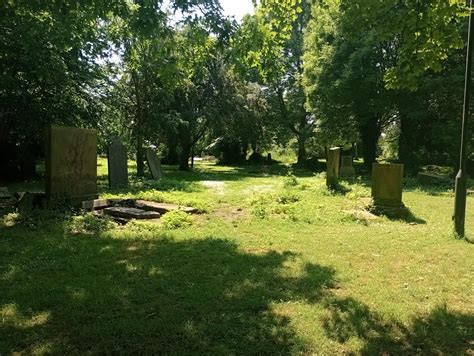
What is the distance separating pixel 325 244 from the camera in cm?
712

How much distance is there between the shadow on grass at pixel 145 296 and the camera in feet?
11.6

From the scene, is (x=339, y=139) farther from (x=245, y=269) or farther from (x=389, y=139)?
(x=245, y=269)

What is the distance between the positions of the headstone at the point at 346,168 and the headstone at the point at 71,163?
47.6ft

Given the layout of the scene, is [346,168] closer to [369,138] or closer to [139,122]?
[369,138]

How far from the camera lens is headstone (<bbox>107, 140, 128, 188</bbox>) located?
14281mm

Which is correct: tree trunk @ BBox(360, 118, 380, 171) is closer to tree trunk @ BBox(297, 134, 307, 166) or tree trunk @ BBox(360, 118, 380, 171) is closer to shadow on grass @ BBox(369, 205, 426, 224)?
tree trunk @ BBox(297, 134, 307, 166)

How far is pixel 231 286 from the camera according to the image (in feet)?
16.0

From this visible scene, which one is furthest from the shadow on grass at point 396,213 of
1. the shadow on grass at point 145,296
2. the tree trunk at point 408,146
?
the tree trunk at point 408,146

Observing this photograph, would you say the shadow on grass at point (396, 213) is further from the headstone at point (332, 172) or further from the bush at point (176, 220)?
the bush at point (176, 220)

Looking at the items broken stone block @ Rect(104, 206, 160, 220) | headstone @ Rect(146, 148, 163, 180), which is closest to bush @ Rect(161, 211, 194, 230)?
broken stone block @ Rect(104, 206, 160, 220)

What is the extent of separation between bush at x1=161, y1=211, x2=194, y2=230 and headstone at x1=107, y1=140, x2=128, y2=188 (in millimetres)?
6101

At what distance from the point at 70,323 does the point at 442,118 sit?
2262cm

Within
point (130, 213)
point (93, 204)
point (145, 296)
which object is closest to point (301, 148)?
point (93, 204)

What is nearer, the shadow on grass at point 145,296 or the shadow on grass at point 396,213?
the shadow on grass at point 145,296
